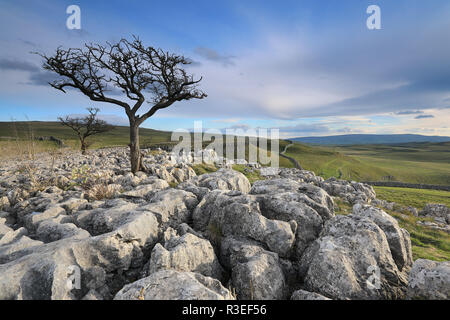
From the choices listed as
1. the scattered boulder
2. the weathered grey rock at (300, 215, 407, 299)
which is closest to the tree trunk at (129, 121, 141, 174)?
the weathered grey rock at (300, 215, 407, 299)

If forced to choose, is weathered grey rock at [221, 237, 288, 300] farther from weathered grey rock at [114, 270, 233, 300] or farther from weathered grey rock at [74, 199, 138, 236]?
weathered grey rock at [74, 199, 138, 236]

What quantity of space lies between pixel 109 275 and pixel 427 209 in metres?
37.9

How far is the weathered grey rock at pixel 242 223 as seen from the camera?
274 inches

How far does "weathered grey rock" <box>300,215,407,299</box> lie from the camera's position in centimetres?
526

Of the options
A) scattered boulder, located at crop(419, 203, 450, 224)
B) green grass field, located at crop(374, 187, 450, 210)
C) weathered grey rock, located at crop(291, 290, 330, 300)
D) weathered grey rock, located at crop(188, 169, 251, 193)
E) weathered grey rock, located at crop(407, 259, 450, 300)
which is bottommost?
green grass field, located at crop(374, 187, 450, 210)

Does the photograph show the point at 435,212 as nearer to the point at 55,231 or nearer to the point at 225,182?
the point at 225,182

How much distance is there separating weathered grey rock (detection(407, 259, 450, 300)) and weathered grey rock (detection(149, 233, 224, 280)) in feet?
16.6

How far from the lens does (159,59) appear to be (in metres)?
19.5

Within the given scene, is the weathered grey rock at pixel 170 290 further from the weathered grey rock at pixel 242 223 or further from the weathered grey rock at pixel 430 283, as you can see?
the weathered grey rock at pixel 430 283

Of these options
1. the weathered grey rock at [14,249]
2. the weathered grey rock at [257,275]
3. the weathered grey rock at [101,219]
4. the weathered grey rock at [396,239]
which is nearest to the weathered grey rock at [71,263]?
the weathered grey rock at [14,249]

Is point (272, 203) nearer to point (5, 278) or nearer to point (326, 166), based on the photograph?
point (5, 278)

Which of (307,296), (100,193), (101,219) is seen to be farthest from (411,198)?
(101,219)

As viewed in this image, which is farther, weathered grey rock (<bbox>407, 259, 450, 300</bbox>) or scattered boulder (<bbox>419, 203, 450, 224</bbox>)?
scattered boulder (<bbox>419, 203, 450, 224</bbox>)
